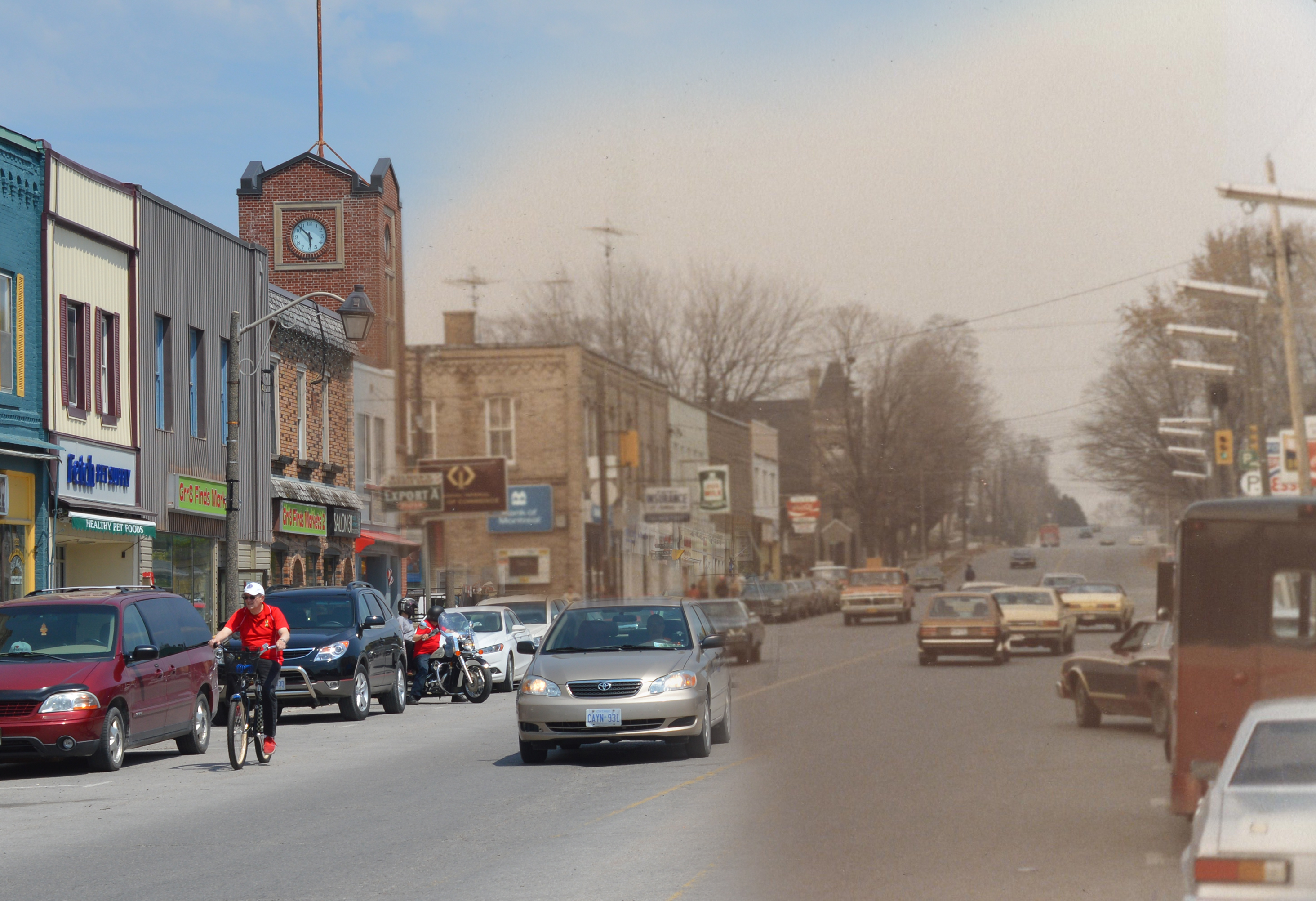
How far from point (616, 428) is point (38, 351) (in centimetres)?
2089

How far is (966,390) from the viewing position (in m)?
2.48

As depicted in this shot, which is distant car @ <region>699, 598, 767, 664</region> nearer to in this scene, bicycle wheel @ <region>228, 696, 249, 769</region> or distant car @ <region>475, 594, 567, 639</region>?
distant car @ <region>475, 594, 567, 639</region>

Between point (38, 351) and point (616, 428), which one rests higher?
point (38, 351)

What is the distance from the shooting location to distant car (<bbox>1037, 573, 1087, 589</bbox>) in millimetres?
2328

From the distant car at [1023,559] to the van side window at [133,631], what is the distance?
12.8 metres

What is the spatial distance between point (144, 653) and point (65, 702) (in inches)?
42.4

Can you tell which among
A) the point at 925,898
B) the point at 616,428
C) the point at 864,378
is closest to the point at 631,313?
the point at 616,428

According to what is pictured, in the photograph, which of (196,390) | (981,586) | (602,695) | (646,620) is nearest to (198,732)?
(602,695)

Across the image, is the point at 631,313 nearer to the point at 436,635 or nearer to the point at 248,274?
the point at 248,274

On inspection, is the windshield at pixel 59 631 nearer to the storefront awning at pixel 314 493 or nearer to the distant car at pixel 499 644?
the distant car at pixel 499 644

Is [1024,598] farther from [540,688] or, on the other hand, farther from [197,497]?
[197,497]

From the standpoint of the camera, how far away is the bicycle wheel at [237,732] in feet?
45.9

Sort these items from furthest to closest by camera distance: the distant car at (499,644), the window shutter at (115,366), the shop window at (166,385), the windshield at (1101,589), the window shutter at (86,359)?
the distant car at (499,644)
the window shutter at (115,366)
the window shutter at (86,359)
the shop window at (166,385)
the windshield at (1101,589)

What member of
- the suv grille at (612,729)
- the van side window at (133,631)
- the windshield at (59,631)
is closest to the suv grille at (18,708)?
the windshield at (59,631)
